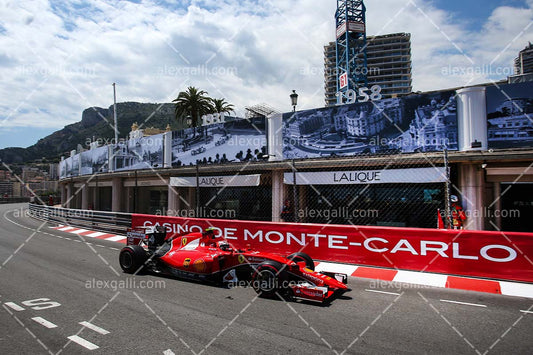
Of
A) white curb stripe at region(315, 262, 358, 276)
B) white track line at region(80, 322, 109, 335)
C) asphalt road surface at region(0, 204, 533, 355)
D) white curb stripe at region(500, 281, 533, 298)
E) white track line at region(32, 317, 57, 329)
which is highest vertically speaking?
white track line at region(32, 317, 57, 329)

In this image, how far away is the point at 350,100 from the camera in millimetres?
16438

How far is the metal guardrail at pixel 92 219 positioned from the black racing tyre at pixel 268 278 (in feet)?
32.2

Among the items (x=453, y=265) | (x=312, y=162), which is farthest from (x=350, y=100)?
(x=453, y=265)

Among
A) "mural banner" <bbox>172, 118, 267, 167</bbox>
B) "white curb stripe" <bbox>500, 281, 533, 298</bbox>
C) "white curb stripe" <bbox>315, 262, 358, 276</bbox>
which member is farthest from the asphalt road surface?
"mural banner" <bbox>172, 118, 267, 167</bbox>

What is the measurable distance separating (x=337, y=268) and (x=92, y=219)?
1329 centimetres

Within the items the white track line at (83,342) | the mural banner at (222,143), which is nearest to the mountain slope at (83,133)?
the mural banner at (222,143)

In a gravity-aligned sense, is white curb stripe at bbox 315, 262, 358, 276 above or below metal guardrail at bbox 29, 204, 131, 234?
below

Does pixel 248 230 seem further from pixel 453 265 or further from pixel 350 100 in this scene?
pixel 350 100

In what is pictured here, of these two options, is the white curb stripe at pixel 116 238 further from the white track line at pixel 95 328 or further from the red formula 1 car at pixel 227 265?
the white track line at pixel 95 328

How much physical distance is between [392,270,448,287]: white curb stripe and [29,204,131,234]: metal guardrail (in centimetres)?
1107

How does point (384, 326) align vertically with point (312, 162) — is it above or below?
below

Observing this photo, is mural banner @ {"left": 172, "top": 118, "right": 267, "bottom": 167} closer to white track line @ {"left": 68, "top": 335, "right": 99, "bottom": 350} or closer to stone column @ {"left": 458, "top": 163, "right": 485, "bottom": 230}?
stone column @ {"left": 458, "top": 163, "right": 485, "bottom": 230}

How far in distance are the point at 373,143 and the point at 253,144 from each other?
595cm

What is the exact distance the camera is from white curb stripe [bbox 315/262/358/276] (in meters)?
8.31
